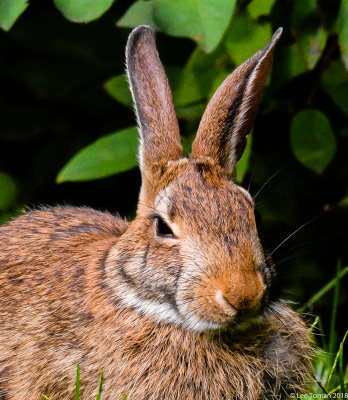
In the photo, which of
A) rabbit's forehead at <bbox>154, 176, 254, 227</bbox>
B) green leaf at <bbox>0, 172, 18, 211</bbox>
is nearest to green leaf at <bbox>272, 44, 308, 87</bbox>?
rabbit's forehead at <bbox>154, 176, 254, 227</bbox>

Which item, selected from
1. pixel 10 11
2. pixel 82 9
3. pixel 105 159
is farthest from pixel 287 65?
pixel 10 11

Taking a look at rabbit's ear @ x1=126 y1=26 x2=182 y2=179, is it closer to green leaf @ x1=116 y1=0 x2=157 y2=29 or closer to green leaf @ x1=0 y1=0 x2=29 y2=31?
green leaf @ x1=116 y1=0 x2=157 y2=29

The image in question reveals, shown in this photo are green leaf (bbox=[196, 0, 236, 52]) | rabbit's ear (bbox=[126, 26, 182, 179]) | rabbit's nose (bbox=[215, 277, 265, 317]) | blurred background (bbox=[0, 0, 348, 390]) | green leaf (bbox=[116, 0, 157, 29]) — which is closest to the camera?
rabbit's nose (bbox=[215, 277, 265, 317])

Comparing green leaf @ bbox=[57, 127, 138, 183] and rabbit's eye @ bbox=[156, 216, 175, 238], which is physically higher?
green leaf @ bbox=[57, 127, 138, 183]

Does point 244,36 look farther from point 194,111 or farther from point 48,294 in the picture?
point 48,294

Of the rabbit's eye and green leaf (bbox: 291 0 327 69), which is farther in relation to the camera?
green leaf (bbox: 291 0 327 69)

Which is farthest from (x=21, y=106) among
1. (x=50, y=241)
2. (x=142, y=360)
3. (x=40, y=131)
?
(x=142, y=360)

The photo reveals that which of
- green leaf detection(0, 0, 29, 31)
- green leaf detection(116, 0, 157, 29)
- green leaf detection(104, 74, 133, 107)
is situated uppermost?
green leaf detection(116, 0, 157, 29)
